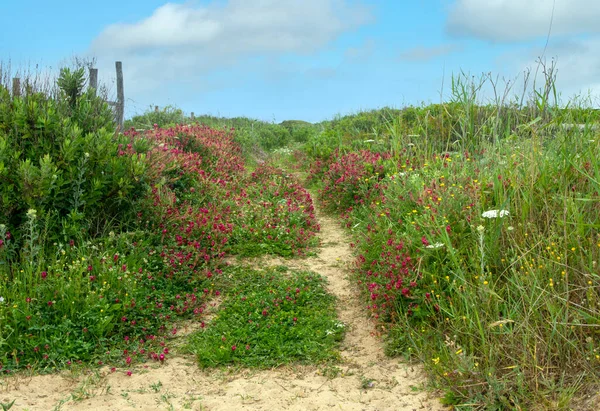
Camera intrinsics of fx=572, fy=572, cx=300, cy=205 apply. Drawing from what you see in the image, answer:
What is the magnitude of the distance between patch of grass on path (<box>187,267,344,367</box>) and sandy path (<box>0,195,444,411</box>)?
173 millimetres

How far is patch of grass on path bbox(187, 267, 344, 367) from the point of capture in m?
5.76

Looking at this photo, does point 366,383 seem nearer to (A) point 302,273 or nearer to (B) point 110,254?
(A) point 302,273

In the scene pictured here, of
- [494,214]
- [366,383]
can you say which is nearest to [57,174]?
[366,383]

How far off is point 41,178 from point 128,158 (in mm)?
1269

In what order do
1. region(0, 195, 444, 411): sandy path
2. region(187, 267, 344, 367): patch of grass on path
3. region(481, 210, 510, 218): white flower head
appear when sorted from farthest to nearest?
region(187, 267, 344, 367): patch of grass on path → region(481, 210, 510, 218): white flower head → region(0, 195, 444, 411): sandy path

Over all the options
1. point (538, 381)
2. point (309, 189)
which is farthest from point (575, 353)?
point (309, 189)

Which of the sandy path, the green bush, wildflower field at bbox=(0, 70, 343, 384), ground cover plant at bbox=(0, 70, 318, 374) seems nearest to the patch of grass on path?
wildflower field at bbox=(0, 70, 343, 384)

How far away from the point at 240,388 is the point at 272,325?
1.11 meters

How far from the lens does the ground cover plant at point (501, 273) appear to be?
4574 millimetres

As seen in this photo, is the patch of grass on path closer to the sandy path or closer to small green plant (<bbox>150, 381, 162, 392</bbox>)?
the sandy path

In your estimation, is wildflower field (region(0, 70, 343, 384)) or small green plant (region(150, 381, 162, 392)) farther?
wildflower field (region(0, 70, 343, 384))

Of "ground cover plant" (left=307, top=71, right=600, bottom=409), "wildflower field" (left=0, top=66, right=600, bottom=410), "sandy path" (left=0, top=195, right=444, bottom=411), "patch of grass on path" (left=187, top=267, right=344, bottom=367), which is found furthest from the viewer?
"patch of grass on path" (left=187, top=267, right=344, bottom=367)

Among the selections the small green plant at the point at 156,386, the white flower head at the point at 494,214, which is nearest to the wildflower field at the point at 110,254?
the small green plant at the point at 156,386

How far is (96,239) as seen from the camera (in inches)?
283
